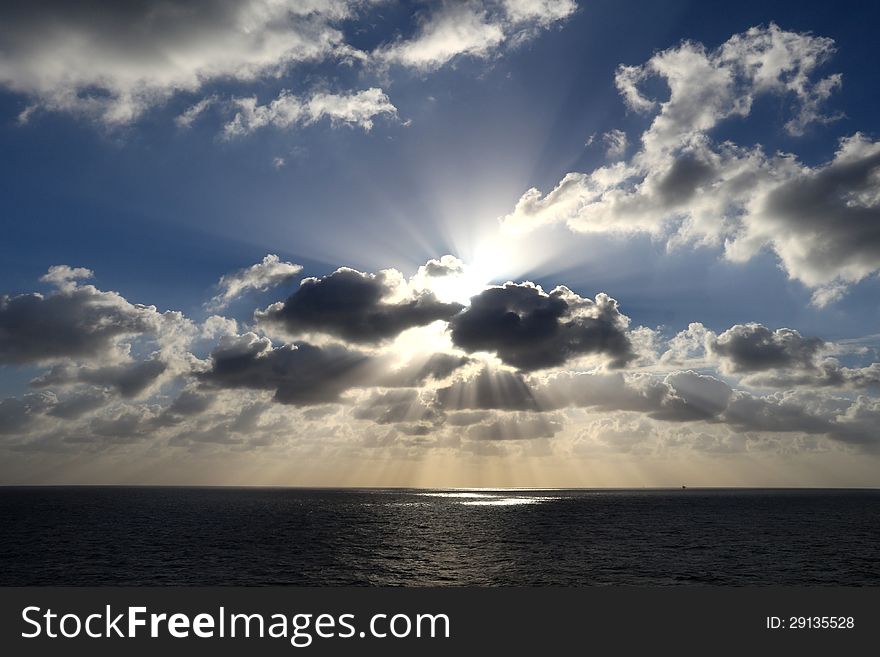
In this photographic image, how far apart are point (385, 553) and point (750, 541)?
2656 inches

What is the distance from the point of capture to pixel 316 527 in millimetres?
137125

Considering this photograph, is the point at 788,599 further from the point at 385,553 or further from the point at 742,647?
the point at 385,553

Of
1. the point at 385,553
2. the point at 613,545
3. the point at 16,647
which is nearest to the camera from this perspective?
the point at 16,647

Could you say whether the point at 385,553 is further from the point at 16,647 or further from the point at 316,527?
the point at 16,647

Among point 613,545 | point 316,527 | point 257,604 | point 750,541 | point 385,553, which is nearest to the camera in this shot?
point 257,604

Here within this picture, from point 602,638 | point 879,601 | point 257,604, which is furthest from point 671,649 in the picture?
point 257,604

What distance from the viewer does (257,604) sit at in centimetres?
4222

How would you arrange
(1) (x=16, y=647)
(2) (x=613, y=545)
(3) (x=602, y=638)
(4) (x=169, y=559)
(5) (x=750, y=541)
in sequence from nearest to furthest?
(1) (x=16, y=647)
(3) (x=602, y=638)
(4) (x=169, y=559)
(2) (x=613, y=545)
(5) (x=750, y=541)

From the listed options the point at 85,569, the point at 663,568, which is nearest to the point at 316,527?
the point at 85,569

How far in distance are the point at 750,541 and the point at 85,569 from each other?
4229 inches

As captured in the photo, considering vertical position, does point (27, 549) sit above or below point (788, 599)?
below

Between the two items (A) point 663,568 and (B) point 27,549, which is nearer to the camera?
(A) point 663,568

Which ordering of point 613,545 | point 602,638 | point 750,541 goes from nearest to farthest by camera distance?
point 602,638 < point 613,545 < point 750,541

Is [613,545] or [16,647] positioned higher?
[16,647]
